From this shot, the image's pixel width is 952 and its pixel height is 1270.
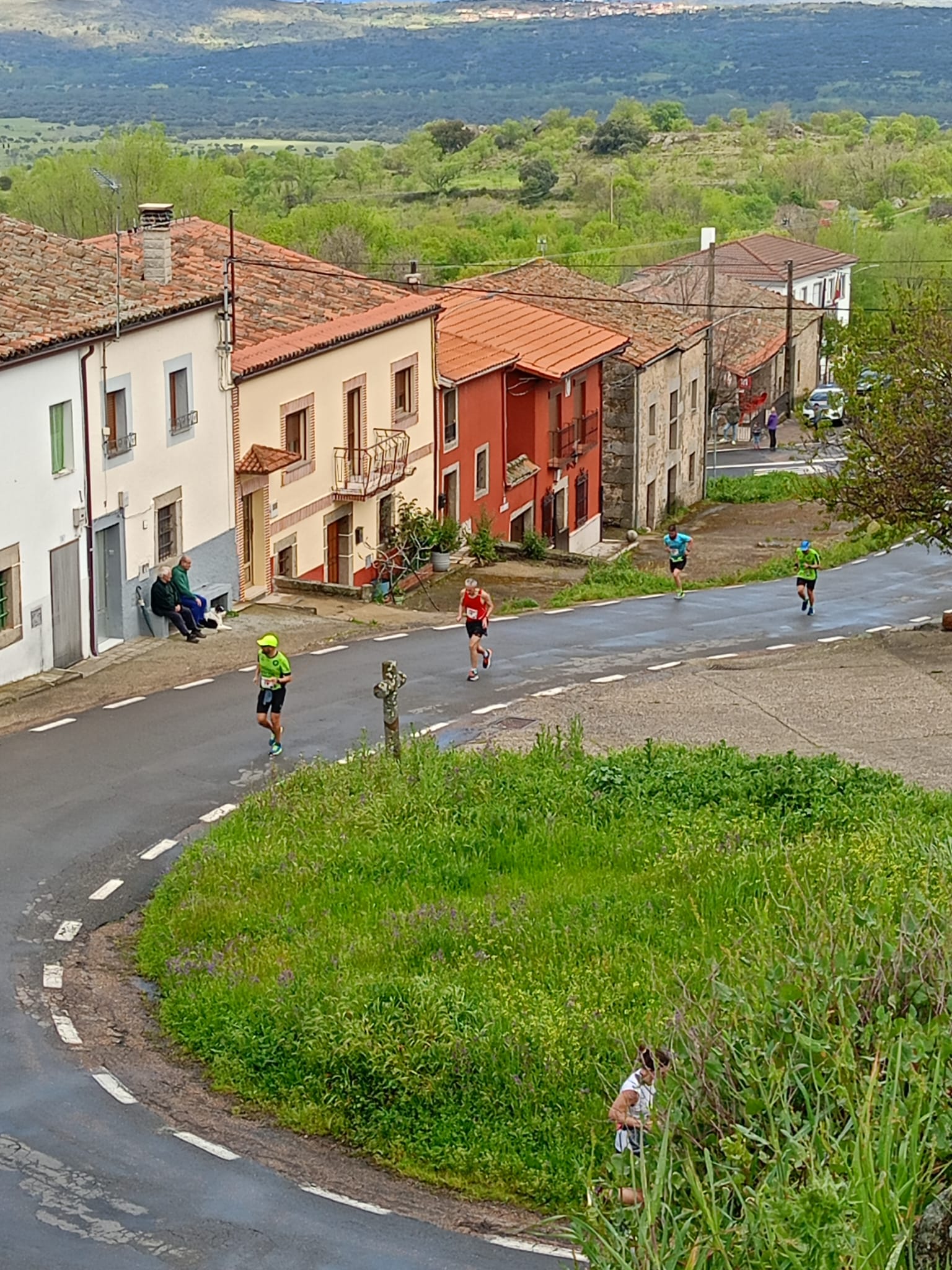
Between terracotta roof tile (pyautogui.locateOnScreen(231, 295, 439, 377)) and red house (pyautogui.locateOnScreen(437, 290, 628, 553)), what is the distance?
223 cm

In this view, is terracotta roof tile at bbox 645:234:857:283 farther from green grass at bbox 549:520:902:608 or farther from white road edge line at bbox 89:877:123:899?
white road edge line at bbox 89:877:123:899

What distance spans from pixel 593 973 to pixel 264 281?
27.2 meters

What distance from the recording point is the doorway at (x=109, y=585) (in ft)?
93.7

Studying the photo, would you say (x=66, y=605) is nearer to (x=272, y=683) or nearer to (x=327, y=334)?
(x=272, y=683)

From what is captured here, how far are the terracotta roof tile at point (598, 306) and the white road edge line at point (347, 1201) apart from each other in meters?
40.7

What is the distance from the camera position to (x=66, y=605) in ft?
89.1

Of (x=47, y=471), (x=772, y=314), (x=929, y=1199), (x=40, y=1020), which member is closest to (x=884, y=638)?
(x=47, y=471)

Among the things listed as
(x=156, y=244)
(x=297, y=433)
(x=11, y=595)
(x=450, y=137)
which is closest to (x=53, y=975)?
(x=11, y=595)

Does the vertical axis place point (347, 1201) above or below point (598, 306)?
below

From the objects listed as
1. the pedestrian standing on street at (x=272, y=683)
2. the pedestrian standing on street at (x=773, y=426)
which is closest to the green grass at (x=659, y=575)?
the pedestrian standing on street at (x=272, y=683)

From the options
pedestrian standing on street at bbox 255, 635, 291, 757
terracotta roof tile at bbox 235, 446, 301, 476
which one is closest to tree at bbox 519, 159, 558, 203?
terracotta roof tile at bbox 235, 446, 301, 476

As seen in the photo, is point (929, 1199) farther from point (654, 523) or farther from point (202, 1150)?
point (654, 523)

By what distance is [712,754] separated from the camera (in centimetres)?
1989

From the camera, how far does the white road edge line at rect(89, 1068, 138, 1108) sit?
1312cm
